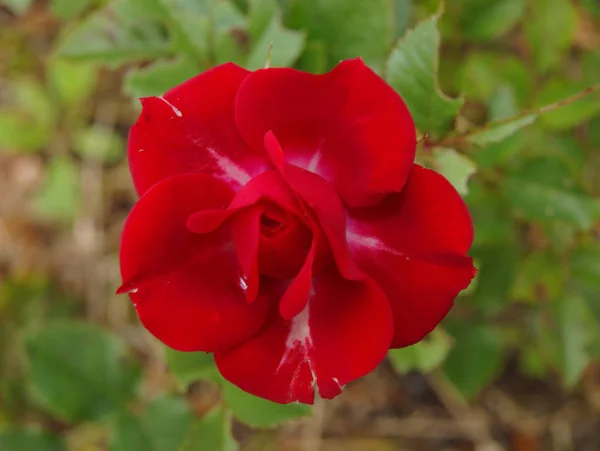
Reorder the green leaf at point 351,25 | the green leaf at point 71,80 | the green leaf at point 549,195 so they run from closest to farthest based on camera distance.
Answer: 1. the green leaf at point 351,25
2. the green leaf at point 549,195
3. the green leaf at point 71,80

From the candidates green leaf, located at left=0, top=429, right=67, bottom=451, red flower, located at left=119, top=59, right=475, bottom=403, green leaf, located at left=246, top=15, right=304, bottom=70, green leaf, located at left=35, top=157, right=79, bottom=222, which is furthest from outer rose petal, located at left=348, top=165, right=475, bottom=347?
green leaf, located at left=35, top=157, right=79, bottom=222

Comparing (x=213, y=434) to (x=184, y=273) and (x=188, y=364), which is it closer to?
(x=188, y=364)

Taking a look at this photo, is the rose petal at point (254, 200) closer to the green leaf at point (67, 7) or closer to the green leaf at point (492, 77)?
the green leaf at point (492, 77)

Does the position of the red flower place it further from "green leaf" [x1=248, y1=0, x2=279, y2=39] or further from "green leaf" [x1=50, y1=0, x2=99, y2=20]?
"green leaf" [x1=50, y1=0, x2=99, y2=20]

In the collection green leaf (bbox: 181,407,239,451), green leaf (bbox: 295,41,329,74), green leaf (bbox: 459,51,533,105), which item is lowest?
green leaf (bbox: 181,407,239,451)

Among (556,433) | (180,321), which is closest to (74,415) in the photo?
(180,321)

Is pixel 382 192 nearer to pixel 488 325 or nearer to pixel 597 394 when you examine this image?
pixel 488 325

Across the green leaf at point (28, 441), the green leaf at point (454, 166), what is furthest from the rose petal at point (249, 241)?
the green leaf at point (28, 441)
